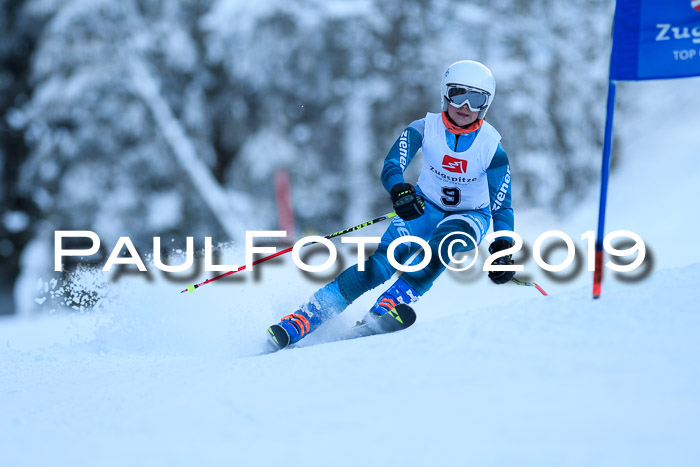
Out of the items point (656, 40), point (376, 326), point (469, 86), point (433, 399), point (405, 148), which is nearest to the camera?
point (433, 399)

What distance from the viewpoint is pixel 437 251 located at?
4.19 metres

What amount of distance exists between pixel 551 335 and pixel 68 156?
12925mm

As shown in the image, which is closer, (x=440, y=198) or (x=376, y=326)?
(x=376, y=326)

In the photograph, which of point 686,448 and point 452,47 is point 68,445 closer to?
point 686,448

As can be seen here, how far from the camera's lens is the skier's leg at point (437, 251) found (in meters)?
4.21

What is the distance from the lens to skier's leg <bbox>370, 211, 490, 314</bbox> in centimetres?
421

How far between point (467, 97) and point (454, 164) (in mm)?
413

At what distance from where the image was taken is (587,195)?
14.4 m

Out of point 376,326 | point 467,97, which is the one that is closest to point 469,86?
point 467,97

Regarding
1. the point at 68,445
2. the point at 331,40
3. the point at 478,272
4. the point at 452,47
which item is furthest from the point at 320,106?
the point at 68,445

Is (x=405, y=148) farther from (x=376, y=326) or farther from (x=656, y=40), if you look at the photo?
(x=656, y=40)

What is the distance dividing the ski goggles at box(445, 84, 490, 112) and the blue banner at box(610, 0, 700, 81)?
87cm

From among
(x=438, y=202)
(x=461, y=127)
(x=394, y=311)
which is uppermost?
(x=461, y=127)

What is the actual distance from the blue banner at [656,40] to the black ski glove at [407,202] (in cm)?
123
